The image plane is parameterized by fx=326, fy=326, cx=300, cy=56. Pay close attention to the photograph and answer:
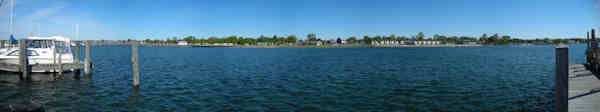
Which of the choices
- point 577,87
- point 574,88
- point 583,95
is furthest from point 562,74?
point 577,87

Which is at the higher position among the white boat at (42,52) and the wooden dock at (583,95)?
the white boat at (42,52)

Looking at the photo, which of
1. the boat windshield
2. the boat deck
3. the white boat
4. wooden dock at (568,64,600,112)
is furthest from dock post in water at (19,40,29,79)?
wooden dock at (568,64,600,112)

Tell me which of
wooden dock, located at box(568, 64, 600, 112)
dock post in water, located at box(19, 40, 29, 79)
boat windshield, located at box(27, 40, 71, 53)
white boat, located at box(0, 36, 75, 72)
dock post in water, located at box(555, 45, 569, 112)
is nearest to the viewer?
dock post in water, located at box(555, 45, 569, 112)

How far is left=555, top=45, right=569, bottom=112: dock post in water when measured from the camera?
6.46 m

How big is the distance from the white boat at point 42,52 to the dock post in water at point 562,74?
1198 inches

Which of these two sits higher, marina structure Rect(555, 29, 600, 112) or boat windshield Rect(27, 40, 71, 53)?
boat windshield Rect(27, 40, 71, 53)

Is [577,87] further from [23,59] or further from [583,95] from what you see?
[23,59]

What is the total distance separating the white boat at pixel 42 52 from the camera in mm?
26031

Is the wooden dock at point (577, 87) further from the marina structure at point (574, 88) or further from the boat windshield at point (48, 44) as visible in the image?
the boat windshield at point (48, 44)

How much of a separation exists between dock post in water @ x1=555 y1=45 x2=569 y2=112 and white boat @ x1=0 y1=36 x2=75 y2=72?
3043 centimetres

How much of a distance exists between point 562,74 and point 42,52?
3329 centimetres

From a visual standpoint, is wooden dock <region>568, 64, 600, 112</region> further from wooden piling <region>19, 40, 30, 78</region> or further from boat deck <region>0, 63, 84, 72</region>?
boat deck <region>0, 63, 84, 72</region>

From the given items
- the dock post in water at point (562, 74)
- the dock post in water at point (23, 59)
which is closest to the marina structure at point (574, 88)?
the dock post in water at point (562, 74)

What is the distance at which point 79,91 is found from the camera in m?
19.3
